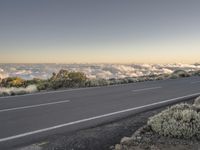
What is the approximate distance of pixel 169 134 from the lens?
6.95 meters

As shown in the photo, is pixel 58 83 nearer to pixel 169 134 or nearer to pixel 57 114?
pixel 57 114

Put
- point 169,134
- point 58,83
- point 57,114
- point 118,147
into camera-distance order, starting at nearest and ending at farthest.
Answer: point 118,147
point 169,134
point 57,114
point 58,83

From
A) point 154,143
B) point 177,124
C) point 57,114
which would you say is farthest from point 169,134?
point 57,114

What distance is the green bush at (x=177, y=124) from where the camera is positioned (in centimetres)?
688

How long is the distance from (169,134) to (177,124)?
30cm

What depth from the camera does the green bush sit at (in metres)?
6.88

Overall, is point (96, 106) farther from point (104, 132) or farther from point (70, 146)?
point (70, 146)

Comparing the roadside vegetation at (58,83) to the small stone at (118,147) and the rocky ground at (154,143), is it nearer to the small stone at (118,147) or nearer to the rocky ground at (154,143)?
the rocky ground at (154,143)

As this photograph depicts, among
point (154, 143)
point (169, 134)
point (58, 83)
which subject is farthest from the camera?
point (58, 83)

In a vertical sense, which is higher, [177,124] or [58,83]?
[177,124]

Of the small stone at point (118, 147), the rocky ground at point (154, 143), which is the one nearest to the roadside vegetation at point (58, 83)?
the rocky ground at point (154, 143)

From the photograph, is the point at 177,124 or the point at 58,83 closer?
the point at 177,124

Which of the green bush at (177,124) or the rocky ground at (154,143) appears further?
the green bush at (177,124)

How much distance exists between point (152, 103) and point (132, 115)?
113 inches
